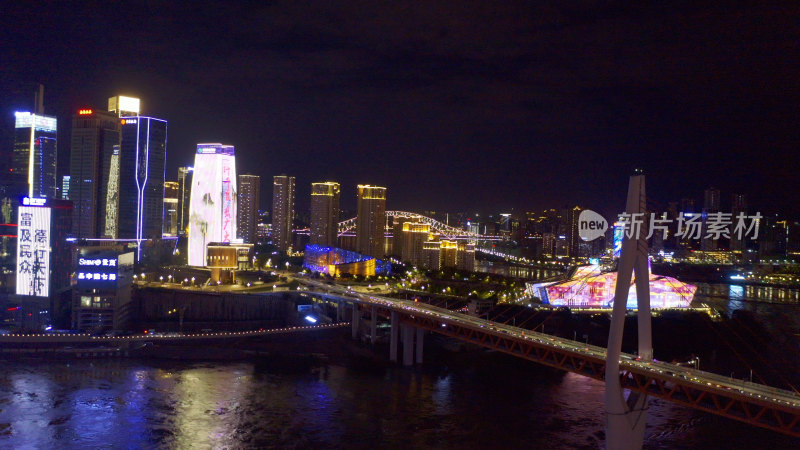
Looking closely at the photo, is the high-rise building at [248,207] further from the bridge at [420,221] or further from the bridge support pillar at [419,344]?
the bridge support pillar at [419,344]

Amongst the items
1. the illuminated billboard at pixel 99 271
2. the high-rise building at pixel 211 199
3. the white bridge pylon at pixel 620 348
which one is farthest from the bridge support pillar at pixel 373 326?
the high-rise building at pixel 211 199

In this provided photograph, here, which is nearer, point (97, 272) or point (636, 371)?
point (636, 371)

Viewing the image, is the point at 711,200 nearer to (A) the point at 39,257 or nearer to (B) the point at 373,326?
(B) the point at 373,326

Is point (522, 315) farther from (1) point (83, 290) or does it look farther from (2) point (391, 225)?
(2) point (391, 225)

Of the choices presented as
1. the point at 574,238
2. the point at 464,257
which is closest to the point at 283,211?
the point at 464,257

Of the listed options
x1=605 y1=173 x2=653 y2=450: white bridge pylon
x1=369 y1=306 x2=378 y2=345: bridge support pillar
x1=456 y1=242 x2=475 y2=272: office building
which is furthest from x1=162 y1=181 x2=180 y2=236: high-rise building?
x1=605 y1=173 x2=653 y2=450: white bridge pylon

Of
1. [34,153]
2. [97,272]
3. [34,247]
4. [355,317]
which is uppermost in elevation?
[34,153]

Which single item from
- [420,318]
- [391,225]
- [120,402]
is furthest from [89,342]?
[391,225]
